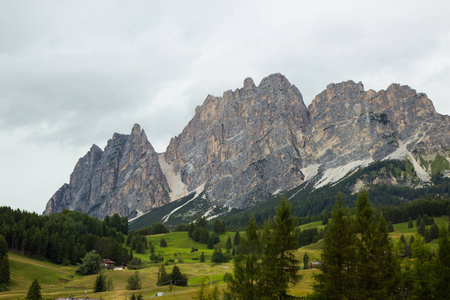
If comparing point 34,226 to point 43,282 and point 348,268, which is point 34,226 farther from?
point 348,268

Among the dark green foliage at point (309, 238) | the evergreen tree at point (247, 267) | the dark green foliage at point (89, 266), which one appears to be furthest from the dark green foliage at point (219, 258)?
the evergreen tree at point (247, 267)

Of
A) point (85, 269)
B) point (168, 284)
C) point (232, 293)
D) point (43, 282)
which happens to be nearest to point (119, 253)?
point (85, 269)

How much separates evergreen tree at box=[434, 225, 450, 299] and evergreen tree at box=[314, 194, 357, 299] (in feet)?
30.3

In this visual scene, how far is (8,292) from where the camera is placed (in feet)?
260

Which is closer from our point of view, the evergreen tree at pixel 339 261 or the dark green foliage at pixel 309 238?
the evergreen tree at pixel 339 261

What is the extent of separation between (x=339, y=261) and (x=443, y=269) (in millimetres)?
10830

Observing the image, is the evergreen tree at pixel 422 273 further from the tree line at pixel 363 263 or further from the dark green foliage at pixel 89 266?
the dark green foliage at pixel 89 266

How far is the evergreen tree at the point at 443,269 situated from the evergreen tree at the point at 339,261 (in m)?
9.25

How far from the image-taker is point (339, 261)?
125ft

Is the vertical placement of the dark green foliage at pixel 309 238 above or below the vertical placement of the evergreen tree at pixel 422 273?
below

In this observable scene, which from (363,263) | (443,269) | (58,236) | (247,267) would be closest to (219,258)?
(58,236)

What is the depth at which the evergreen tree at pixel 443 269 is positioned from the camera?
126 ft

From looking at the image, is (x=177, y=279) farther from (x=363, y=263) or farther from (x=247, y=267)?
(x=363, y=263)

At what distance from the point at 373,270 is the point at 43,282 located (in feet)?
277
